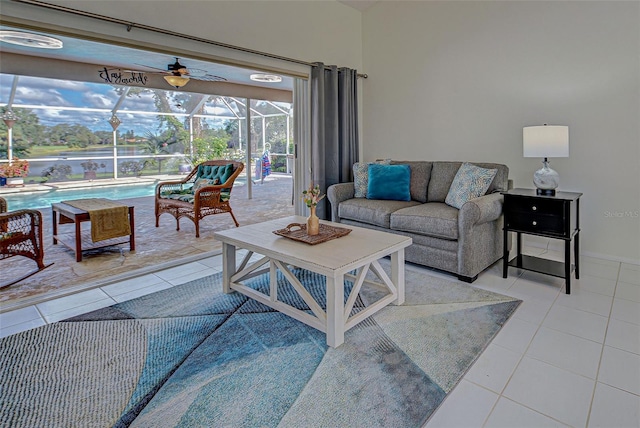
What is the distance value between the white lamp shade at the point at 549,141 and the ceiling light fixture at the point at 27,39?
15.0 ft

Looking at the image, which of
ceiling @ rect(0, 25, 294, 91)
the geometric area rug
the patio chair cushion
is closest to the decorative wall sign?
ceiling @ rect(0, 25, 294, 91)

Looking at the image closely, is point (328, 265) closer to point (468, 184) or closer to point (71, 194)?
point (468, 184)

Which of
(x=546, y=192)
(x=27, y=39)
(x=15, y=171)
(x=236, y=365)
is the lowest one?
(x=236, y=365)

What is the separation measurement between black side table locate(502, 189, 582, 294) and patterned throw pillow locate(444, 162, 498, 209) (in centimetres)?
24

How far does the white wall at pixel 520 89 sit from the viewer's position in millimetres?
3156

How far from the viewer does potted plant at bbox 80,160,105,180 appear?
8.01 m

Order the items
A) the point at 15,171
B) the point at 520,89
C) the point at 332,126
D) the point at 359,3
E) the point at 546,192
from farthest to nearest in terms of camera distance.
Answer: the point at 15,171
the point at 359,3
the point at 332,126
the point at 520,89
the point at 546,192

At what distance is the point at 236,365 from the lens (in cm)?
182

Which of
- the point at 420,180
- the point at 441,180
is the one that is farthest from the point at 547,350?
the point at 420,180

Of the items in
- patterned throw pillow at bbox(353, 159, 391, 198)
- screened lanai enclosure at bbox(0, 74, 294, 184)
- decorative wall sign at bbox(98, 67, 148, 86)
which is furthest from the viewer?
screened lanai enclosure at bbox(0, 74, 294, 184)

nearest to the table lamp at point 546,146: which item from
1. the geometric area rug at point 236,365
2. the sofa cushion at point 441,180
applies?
the sofa cushion at point 441,180

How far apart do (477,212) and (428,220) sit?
15.7 inches

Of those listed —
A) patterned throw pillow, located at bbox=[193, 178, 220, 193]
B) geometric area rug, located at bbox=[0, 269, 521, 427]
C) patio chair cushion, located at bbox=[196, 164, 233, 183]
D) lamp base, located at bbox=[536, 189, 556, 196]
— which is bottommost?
geometric area rug, located at bbox=[0, 269, 521, 427]

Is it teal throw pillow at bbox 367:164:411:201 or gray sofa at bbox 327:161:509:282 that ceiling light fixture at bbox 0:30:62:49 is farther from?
teal throw pillow at bbox 367:164:411:201
